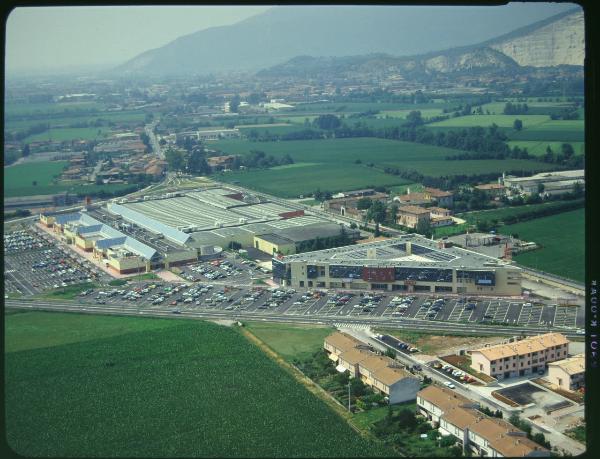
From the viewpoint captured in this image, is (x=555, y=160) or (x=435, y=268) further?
(x=555, y=160)

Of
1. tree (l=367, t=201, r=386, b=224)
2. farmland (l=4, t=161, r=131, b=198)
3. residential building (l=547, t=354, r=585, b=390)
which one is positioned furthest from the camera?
farmland (l=4, t=161, r=131, b=198)

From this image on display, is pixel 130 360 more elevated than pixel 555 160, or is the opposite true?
pixel 555 160

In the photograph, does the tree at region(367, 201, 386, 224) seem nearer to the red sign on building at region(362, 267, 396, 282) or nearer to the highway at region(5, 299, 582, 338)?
the red sign on building at region(362, 267, 396, 282)

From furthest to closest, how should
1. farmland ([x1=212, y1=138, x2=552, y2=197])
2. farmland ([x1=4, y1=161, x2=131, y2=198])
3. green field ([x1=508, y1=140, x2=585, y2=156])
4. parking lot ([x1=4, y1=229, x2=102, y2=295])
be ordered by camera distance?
1. farmland ([x1=212, y1=138, x2=552, y2=197])
2. green field ([x1=508, y1=140, x2=585, y2=156])
3. farmland ([x1=4, y1=161, x2=131, y2=198])
4. parking lot ([x1=4, y1=229, x2=102, y2=295])

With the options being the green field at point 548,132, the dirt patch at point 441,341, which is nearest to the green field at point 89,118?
the dirt patch at point 441,341

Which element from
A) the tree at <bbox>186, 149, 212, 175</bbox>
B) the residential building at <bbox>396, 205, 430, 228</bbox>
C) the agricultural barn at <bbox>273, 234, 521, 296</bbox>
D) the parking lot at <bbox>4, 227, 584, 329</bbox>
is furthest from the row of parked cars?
the tree at <bbox>186, 149, 212, 175</bbox>

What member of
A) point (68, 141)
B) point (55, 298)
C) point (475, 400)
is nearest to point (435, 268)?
point (475, 400)

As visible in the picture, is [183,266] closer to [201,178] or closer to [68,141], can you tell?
[201,178]
